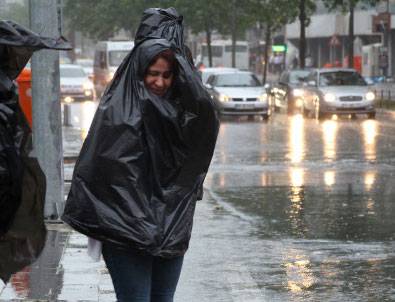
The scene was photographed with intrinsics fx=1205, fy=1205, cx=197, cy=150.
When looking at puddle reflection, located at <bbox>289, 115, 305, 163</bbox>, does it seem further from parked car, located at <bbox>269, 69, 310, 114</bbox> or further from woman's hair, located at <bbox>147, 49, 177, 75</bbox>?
woman's hair, located at <bbox>147, 49, 177, 75</bbox>

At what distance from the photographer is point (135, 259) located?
545 centimetres

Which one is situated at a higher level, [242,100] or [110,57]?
[110,57]

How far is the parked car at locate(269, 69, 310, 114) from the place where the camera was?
39000 millimetres

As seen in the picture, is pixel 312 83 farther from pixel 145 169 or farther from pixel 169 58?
pixel 145 169

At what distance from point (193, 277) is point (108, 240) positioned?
153 inches

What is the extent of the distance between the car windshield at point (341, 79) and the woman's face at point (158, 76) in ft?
101

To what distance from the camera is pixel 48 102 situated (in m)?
11.6

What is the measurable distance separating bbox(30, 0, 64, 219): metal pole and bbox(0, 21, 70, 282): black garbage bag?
20.7ft

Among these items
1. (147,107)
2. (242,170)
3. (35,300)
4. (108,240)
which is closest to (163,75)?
(147,107)

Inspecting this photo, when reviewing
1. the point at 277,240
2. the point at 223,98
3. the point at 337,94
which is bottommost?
the point at 223,98

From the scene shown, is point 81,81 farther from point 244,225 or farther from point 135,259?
point 135,259

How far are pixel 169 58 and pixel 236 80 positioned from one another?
31.5m

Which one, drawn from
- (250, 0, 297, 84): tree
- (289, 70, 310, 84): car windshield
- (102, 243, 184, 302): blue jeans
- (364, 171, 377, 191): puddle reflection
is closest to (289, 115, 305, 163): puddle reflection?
(364, 171, 377, 191): puddle reflection

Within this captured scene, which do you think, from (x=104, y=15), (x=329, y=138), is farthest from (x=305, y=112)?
(x=104, y=15)
